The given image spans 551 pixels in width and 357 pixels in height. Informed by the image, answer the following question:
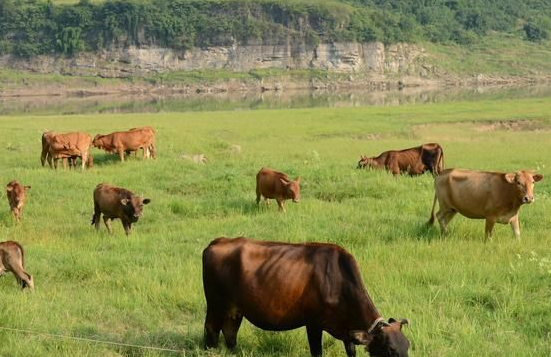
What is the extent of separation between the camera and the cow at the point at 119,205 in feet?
38.5

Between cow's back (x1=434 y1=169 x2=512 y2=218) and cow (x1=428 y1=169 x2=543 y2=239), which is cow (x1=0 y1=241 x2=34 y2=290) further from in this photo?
cow's back (x1=434 y1=169 x2=512 y2=218)

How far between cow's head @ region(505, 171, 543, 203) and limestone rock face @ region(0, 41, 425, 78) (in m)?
142

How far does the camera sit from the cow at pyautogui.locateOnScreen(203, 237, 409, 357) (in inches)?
216

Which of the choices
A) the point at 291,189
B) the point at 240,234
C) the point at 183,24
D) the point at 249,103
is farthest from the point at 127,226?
the point at 183,24

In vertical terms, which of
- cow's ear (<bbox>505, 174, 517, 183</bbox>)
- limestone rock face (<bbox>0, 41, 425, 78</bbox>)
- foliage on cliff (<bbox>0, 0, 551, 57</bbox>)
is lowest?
limestone rock face (<bbox>0, 41, 425, 78</bbox>)

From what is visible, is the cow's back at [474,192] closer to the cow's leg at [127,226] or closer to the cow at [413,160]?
the cow's leg at [127,226]

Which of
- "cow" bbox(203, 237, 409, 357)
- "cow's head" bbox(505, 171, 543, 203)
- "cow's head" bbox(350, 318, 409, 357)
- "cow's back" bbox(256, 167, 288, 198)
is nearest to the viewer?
"cow's head" bbox(350, 318, 409, 357)

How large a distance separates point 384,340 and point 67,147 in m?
16.5

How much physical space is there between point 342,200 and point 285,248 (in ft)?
30.0

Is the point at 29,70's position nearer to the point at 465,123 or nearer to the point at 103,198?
the point at 465,123

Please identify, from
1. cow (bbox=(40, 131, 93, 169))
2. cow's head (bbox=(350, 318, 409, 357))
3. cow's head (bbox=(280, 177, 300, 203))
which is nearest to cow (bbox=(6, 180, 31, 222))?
cow's head (bbox=(280, 177, 300, 203))

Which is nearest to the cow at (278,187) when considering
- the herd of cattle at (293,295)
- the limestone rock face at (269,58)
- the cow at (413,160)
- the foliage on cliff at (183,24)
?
the cow at (413,160)

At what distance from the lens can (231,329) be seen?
597 cm

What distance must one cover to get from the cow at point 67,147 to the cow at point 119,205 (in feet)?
25.7
